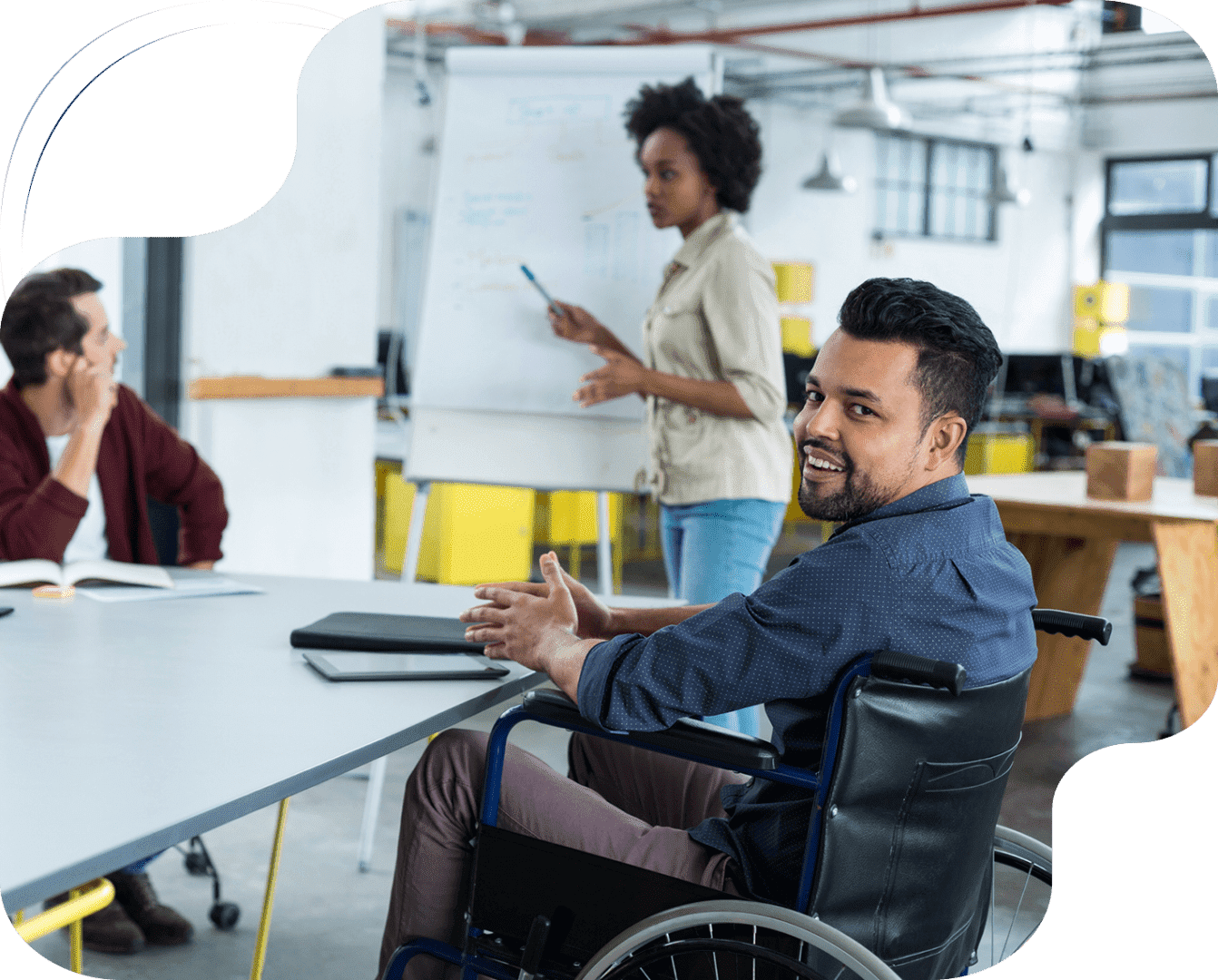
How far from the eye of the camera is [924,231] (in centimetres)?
1317

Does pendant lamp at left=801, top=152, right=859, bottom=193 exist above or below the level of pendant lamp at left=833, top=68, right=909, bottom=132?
below

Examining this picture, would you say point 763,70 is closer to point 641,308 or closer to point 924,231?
point 924,231

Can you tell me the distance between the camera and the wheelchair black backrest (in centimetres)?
121

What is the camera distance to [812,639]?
1258mm

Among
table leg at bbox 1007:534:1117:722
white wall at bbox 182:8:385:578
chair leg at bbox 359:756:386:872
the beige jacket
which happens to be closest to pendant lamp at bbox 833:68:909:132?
Result: table leg at bbox 1007:534:1117:722

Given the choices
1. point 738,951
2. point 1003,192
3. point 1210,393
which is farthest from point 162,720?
point 1003,192

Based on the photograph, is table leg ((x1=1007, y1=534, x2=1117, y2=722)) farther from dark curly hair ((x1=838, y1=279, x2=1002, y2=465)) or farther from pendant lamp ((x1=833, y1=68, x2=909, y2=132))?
pendant lamp ((x1=833, y1=68, x2=909, y2=132))

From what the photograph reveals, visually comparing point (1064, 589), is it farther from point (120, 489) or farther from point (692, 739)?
point (692, 739)

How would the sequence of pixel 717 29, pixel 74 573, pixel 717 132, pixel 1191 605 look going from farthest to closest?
1. pixel 717 29
2. pixel 1191 605
3. pixel 717 132
4. pixel 74 573

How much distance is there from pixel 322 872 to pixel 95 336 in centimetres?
117

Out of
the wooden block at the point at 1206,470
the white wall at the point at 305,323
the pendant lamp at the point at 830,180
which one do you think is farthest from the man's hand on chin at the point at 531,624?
the pendant lamp at the point at 830,180

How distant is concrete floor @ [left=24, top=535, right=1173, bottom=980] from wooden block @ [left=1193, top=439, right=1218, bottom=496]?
0.73 meters

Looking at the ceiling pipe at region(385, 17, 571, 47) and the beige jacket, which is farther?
the ceiling pipe at region(385, 17, 571, 47)

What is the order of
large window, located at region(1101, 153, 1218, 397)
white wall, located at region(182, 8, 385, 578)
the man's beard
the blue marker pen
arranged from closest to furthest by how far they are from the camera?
the man's beard
the blue marker pen
white wall, located at region(182, 8, 385, 578)
large window, located at region(1101, 153, 1218, 397)
